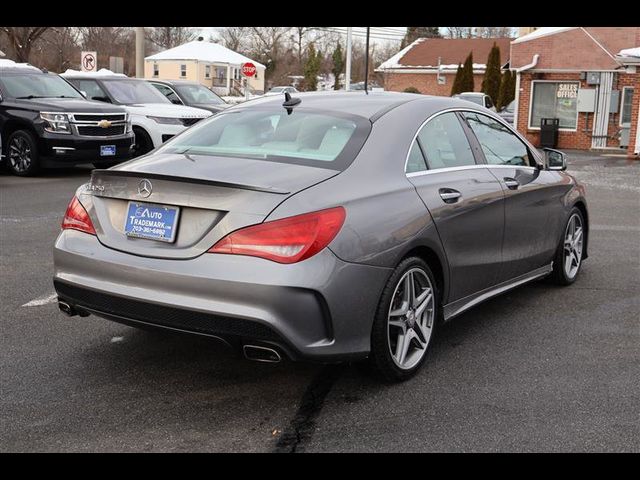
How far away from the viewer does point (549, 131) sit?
2492 centimetres

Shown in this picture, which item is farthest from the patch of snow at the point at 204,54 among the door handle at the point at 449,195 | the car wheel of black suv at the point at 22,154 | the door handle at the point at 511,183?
the door handle at the point at 449,195

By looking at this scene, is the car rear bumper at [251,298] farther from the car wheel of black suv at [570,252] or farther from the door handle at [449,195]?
the car wheel of black suv at [570,252]

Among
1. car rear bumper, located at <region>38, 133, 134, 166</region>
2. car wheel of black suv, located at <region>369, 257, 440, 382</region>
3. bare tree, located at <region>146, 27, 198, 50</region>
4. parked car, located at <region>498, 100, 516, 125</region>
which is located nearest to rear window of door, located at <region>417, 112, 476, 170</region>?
car wheel of black suv, located at <region>369, 257, 440, 382</region>

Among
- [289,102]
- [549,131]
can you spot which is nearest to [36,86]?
[289,102]

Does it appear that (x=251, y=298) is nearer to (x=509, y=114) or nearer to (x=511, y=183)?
(x=511, y=183)

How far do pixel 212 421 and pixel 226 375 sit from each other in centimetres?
62

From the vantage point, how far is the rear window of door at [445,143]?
466cm

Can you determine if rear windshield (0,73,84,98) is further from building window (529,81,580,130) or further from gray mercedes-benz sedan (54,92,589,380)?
building window (529,81,580,130)

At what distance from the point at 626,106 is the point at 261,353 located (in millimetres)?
23798

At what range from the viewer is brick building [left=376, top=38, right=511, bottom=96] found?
4756 cm

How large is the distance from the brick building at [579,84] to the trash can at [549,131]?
525 millimetres

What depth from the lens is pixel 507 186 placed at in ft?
17.3
